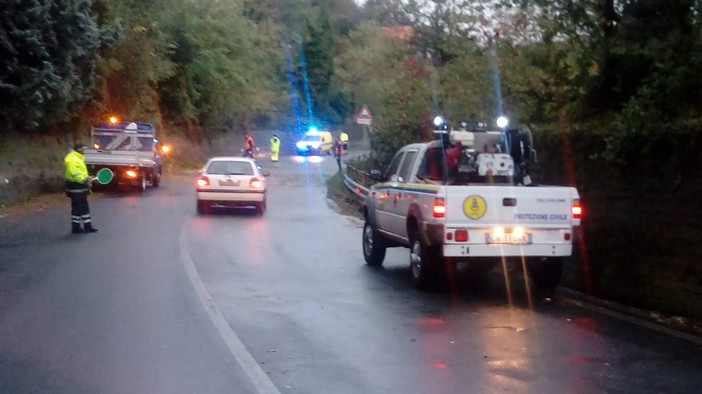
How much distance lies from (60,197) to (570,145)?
19.3 m

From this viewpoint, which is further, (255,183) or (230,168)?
(230,168)

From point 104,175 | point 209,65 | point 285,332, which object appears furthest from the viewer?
point 209,65

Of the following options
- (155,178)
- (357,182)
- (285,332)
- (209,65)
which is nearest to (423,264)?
(285,332)

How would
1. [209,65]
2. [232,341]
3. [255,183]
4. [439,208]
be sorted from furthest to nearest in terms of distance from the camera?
1. [209,65]
2. [255,183]
3. [439,208]
4. [232,341]

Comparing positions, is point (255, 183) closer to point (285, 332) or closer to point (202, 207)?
point (202, 207)

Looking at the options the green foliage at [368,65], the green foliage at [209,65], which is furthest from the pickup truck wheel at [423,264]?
the green foliage at [209,65]

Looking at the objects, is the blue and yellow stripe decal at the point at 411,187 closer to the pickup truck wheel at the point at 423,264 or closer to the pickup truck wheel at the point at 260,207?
the pickup truck wheel at the point at 423,264

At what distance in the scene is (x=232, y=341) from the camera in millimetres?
9289

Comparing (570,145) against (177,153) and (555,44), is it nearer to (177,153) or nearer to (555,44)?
(555,44)

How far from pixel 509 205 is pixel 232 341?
432cm

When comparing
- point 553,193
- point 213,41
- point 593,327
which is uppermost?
point 213,41

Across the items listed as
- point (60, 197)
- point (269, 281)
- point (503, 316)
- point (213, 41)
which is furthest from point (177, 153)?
point (503, 316)

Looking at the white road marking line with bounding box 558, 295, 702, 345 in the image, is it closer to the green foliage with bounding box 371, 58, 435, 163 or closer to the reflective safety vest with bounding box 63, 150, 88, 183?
the reflective safety vest with bounding box 63, 150, 88, 183

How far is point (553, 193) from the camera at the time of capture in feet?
39.2
